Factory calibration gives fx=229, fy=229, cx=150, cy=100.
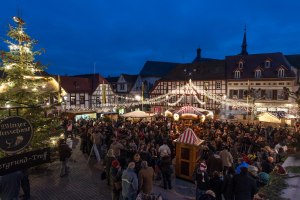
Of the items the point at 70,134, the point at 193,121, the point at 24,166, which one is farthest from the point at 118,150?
the point at 193,121

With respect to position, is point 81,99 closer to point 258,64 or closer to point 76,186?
point 258,64

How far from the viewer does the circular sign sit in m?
4.64

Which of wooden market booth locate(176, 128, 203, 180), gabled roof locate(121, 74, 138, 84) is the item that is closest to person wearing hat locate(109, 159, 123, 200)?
wooden market booth locate(176, 128, 203, 180)

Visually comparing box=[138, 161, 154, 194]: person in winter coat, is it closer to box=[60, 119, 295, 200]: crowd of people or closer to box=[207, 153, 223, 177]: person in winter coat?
box=[60, 119, 295, 200]: crowd of people

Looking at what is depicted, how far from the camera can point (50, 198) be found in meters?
8.50

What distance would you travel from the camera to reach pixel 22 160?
4758 mm

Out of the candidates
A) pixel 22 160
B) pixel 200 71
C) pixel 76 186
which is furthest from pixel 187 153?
pixel 200 71

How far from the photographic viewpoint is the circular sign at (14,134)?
4637 millimetres

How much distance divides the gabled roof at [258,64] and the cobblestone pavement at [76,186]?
26956mm

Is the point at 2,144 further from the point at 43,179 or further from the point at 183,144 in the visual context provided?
the point at 183,144

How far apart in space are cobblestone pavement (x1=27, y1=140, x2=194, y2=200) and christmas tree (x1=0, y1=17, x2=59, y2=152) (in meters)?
1.64

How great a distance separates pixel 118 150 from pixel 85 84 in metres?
28.3

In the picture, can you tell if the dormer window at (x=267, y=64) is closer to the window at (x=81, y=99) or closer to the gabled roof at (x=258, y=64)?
the gabled roof at (x=258, y=64)

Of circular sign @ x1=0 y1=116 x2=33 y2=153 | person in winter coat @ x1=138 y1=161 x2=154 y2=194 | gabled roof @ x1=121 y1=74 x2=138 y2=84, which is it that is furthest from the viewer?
gabled roof @ x1=121 y1=74 x2=138 y2=84
